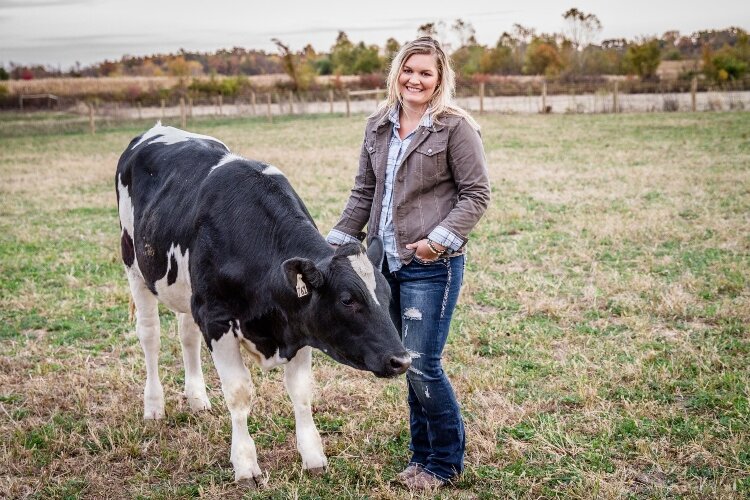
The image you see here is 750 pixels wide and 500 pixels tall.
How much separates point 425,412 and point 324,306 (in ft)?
2.74

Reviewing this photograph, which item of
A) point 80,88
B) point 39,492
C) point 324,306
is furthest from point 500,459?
point 80,88

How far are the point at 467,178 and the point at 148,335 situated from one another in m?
2.65

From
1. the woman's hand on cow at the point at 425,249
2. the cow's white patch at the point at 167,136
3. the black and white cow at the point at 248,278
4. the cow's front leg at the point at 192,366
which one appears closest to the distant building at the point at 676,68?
the cow's white patch at the point at 167,136

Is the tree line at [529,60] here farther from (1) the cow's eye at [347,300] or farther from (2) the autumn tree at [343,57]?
(1) the cow's eye at [347,300]

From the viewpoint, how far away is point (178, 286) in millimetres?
4352

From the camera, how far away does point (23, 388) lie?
528 cm

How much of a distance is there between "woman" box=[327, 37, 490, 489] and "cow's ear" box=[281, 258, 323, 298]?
50 centimetres

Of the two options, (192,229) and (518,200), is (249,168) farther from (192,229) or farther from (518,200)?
(518,200)

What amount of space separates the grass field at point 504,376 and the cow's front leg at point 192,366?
0.10 m

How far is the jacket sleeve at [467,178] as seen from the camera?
345 centimetres

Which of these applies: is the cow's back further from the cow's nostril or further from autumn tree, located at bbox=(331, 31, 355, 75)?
autumn tree, located at bbox=(331, 31, 355, 75)

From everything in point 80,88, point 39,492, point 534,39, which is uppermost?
point 534,39

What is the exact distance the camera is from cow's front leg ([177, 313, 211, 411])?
4930 mm

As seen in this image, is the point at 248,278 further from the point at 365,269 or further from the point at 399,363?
the point at 399,363
